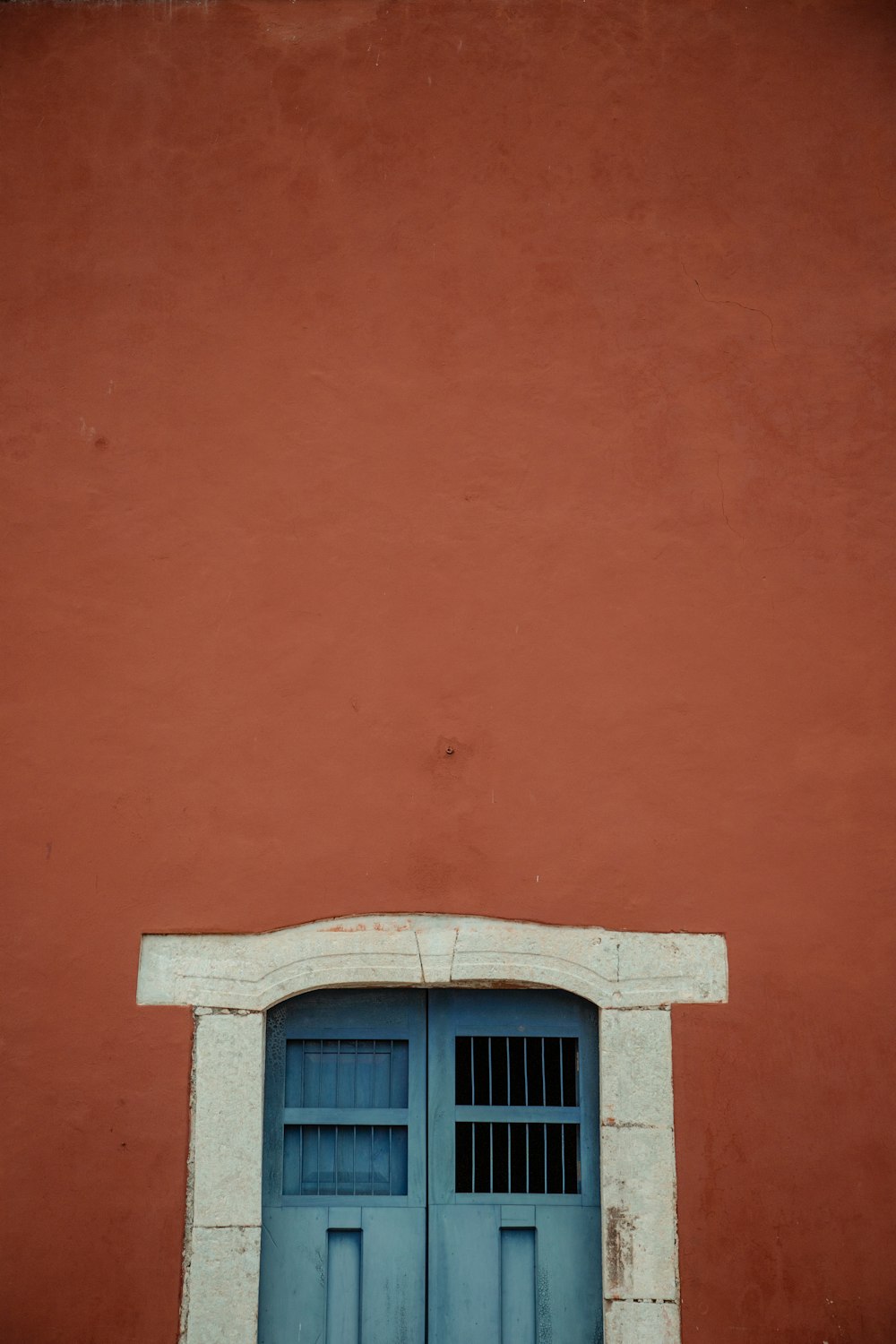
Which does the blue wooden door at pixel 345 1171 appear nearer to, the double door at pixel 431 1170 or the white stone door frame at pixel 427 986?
the double door at pixel 431 1170

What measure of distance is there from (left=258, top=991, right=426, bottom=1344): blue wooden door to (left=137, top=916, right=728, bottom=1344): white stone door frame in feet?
0.56

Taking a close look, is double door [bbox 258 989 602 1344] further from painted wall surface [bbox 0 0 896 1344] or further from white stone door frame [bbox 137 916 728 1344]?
painted wall surface [bbox 0 0 896 1344]

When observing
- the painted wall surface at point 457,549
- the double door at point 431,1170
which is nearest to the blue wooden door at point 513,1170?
the double door at point 431,1170

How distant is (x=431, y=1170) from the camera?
Answer: 4.33 meters

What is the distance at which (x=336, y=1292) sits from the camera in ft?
14.0

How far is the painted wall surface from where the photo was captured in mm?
4160

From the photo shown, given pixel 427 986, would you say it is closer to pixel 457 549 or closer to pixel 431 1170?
pixel 431 1170

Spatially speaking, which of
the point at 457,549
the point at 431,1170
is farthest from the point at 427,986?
the point at 457,549

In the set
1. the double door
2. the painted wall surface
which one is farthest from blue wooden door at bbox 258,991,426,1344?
the painted wall surface

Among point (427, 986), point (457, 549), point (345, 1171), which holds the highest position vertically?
point (457, 549)

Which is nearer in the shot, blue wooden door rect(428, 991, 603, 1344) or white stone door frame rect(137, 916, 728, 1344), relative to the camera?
white stone door frame rect(137, 916, 728, 1344)

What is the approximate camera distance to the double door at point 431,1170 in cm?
424

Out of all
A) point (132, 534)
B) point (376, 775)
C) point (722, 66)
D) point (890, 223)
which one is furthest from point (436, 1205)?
point (722, 66)

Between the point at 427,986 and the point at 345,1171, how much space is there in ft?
2.15
